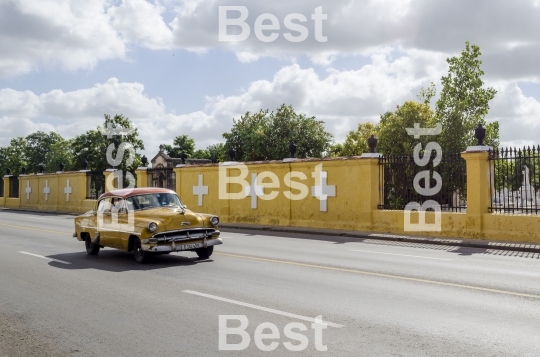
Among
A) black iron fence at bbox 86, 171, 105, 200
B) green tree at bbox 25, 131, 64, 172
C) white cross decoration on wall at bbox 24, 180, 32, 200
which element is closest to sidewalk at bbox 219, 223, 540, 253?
black iron fence at bbox 86, 171, 105, 200

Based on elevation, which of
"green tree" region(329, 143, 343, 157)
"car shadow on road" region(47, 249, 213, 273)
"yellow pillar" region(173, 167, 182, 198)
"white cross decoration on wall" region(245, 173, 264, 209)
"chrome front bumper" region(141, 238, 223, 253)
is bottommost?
"car shadow on road" region(47, 249, 213, 273)

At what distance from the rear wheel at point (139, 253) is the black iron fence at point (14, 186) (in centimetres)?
4168

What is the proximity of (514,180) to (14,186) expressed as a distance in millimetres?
44290

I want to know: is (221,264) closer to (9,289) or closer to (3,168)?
(9,289)

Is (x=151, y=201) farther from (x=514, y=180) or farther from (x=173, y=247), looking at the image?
(x=514, y=180)

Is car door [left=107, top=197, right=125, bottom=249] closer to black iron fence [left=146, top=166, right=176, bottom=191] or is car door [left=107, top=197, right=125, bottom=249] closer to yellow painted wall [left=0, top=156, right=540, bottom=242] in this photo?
yellow painted wall [left=0, top=156, right=540, bottom=242]

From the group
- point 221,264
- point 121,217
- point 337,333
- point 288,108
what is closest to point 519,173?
point 221,264

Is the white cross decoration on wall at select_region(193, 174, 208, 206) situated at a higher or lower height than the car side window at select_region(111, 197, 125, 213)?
higher

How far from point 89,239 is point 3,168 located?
95723 mm

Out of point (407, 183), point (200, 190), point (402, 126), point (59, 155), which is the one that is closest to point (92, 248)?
point (407, 183)

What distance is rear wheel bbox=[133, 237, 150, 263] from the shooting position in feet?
41.7

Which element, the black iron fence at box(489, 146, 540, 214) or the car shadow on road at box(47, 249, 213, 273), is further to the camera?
the black iron fence at box(489, 146, 540, 214)

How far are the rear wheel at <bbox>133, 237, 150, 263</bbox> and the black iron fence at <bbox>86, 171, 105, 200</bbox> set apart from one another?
26097 millimetres

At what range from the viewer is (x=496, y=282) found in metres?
10.1
